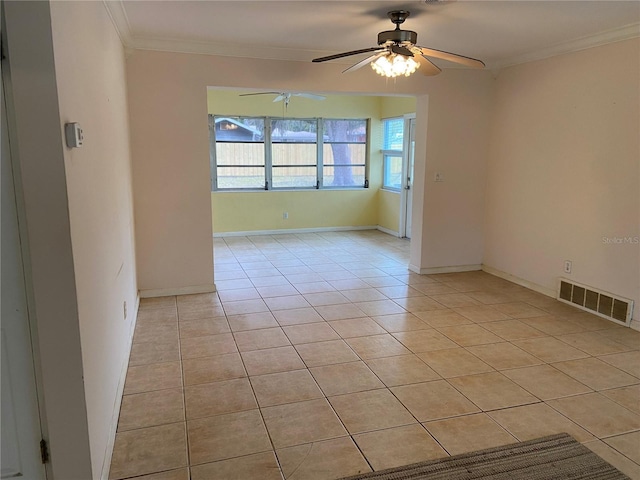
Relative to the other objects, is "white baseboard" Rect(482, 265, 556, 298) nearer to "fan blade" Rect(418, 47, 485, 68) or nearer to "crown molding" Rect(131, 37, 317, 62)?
"fan blade" Rect(418, 47, 485, 68)

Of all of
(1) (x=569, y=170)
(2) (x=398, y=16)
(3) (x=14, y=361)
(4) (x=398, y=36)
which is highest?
(2) (x=398, y=16)

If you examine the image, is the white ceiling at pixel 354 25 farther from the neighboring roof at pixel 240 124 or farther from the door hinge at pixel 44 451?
the neighboring roof at pixel 240 124

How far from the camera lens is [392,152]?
789 cm

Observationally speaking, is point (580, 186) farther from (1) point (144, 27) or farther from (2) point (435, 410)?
(1) point (144, 27)

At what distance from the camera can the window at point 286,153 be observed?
7.52 m

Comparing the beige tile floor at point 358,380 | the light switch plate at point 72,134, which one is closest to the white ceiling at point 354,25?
the light switch plate at point 72,134

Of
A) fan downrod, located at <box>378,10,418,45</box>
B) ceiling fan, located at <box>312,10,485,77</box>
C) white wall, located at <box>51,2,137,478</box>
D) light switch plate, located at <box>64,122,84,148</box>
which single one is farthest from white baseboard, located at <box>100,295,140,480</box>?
fan downrod, located at <box>378,10,418,45</box>

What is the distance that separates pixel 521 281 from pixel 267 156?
4.51 meters

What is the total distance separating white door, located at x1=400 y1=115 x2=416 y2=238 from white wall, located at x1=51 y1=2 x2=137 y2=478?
15.8ft

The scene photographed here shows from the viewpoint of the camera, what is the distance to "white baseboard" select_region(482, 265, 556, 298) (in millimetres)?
4565

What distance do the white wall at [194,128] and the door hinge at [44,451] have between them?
2.80 metres

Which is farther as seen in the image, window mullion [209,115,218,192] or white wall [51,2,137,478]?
window mullion [209,115,218,192]

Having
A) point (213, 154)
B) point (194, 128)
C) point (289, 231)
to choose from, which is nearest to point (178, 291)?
point (194, 128)

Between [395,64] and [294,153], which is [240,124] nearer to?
[294,153]
